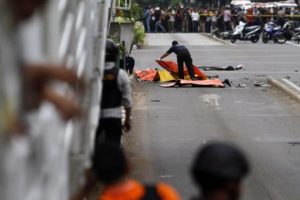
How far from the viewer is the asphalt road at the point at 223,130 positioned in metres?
10.3

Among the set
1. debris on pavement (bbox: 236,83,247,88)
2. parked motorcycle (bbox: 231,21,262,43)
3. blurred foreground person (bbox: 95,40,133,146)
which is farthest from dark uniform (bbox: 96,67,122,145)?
parked motorcycle (bbox: 231,21,262,43)

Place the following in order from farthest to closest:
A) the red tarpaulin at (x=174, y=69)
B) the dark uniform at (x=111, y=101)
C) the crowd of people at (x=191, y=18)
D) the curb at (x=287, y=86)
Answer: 1. the crowd of people at (x=191, y=18)
2. the red tarpaulin at (x=174, y=69)
3. the curb at (x=287, y=86)
4. the dark uniform at (x=111, y=101)

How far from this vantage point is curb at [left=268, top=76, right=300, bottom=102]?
19.5 metres

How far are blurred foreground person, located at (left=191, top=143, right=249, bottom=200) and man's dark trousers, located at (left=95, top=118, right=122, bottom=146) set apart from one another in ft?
18.5

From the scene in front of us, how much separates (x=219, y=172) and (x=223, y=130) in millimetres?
11378

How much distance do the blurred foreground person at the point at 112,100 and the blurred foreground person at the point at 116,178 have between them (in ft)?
16.7

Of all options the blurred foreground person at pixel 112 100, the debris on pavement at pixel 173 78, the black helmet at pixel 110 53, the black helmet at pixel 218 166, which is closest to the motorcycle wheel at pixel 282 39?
the debris on pavement at pixel 173 78

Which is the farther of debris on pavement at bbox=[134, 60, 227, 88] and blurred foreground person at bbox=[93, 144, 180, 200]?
debris on pavement at bbox=[134, 60, 227, 88]

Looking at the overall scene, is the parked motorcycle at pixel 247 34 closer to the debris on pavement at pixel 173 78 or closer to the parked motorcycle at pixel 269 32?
the parked motorcycle at pixel 269 32

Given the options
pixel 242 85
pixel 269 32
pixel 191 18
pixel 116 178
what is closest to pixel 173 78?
pixel 242 85

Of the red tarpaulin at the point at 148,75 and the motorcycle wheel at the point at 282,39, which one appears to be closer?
the red tarpaulin at the point at 148,75

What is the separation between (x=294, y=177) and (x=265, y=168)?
25.9 inches

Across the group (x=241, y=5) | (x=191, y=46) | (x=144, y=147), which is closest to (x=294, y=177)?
(x=144, y=147)

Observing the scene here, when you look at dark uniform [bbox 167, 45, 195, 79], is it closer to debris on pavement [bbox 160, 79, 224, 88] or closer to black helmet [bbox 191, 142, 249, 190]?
debris on pavement [bbox 160, 79, 224, 88]
